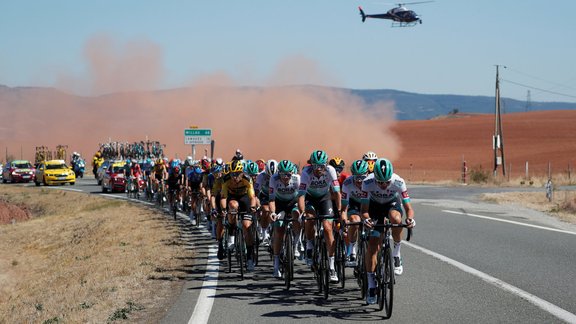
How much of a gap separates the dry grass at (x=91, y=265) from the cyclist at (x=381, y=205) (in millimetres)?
2659

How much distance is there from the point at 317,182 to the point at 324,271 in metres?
1.74

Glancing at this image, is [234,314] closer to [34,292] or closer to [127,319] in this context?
[127,319]

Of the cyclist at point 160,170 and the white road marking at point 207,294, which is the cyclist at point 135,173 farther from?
the white road marking at point 207,294

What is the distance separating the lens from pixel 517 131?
387 feet

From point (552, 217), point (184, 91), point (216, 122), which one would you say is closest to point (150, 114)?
point (184, 91)

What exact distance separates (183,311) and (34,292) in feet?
24.4

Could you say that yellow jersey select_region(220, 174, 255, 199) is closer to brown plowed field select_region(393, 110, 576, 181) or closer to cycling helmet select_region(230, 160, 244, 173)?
cycling helmet select_region(230, 160, 244, 173)

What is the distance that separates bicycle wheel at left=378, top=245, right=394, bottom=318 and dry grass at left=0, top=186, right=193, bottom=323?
2694 mm

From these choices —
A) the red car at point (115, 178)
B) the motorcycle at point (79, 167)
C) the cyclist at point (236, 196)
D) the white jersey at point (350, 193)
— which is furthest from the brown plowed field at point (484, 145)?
the white jersey at point (350, 193)

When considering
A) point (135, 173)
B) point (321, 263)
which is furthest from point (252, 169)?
point (135, 173)

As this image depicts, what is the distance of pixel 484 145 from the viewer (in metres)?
107

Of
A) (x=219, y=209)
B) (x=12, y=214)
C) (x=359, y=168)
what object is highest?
(x=359, y=168)

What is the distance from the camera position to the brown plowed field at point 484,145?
7487cm

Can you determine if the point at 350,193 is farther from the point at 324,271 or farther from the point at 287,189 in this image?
the point at 324,271
